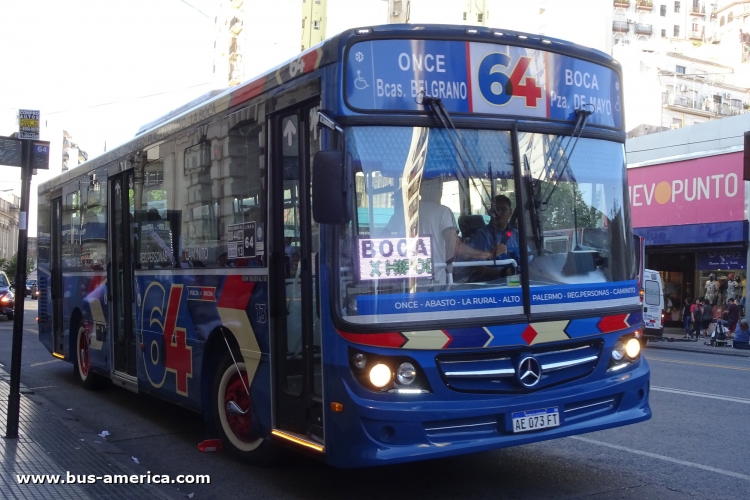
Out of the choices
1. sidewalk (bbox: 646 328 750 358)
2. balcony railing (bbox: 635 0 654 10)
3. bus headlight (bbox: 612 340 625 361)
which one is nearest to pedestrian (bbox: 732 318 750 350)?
sidewalk (bbox: 646 328 750 358)

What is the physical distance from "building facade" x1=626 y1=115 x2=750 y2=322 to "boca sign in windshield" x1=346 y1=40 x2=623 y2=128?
23.8 meters

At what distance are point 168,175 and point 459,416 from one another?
4564 millimetres

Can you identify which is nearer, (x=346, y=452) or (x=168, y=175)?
(x=346, y=452)

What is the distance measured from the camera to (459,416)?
17.8 ft

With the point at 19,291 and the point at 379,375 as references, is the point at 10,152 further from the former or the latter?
the point at 379,375

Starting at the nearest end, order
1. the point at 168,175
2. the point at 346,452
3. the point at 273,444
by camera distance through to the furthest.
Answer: the point at 346,452 < the point at 273,444 < the point at 168,175

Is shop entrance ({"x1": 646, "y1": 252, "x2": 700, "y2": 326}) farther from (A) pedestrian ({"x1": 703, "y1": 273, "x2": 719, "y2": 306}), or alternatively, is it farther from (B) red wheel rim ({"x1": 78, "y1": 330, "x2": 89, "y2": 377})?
(B) red wheel rim ({"x1": 78, "y1": 330, "x2": 89, "y2": 377})

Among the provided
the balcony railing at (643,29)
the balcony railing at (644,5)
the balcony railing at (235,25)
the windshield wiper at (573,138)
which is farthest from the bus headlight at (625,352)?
the balcony railing at (644,5)

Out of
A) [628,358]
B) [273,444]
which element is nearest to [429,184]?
[628,358]

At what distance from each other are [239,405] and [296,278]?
1617 mm

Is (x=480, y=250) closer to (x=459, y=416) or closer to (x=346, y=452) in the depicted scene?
(x=459, y=416)

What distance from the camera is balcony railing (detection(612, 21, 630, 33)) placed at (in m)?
104

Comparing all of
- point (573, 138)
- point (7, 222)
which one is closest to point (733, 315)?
point (573, 138)

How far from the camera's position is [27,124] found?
26.4 ft
